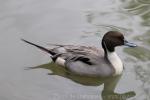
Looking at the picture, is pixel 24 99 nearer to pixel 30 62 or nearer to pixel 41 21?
pixel 30 62

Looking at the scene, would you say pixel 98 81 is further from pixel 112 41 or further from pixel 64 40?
pixel 64 40

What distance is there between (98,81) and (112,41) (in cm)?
63

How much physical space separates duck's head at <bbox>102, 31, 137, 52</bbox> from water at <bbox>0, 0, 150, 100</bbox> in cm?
37

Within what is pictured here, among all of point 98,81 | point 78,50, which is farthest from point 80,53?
point 98,81

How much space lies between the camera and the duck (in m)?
7.57

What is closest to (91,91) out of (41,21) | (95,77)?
(95,77)

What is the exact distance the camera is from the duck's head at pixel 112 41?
300 inches

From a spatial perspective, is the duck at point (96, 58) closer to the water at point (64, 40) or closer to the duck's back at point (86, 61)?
the duck's back at point (86, 61)

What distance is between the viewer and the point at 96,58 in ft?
25.0

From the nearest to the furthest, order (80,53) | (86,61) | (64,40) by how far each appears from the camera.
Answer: (86,61)
(80,53)
(64,40)

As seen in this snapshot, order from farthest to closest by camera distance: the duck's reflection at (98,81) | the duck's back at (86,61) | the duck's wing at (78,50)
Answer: the duck's wing at (78,50) < the duck's back at (86,61) < the duck's reflection at (98,81)

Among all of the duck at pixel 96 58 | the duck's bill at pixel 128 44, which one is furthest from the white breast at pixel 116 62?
the duck's bill at pixel 128 44

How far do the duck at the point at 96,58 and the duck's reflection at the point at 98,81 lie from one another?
7 centimetres

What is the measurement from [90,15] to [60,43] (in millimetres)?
1155
